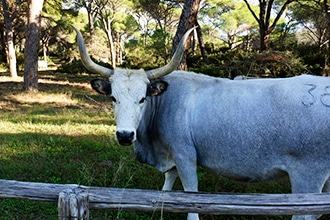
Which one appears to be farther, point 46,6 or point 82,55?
point 46,6

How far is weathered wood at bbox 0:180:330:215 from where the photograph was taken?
267 cm

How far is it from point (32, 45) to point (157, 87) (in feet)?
38.1

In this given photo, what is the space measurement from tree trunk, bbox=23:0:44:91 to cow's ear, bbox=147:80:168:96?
1154cm

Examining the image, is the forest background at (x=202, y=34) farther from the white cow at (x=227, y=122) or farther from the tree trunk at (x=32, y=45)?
the white cow at (x=227, y=122)

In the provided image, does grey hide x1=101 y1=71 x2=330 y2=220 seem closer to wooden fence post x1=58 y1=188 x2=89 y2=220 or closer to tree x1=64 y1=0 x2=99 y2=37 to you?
wooden fence post x1=58 y1=188 x2=89 y2=220

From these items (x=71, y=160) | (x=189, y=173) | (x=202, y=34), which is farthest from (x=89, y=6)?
(x=189, y=173)

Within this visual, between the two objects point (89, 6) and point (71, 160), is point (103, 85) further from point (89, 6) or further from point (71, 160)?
point (89, 6)

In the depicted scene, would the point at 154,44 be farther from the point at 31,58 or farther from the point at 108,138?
the point at 108,138

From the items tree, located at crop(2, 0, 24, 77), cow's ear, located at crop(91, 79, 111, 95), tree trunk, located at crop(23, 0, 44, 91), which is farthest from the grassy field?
tree, located at crop(2, 0, 24, 77)

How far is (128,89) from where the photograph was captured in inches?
146

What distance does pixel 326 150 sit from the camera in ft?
11.0

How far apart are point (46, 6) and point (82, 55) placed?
24153mm

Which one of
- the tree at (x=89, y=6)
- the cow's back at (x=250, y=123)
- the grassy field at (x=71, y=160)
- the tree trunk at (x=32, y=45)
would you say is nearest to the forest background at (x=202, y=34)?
the tree at (x=89, y=6)

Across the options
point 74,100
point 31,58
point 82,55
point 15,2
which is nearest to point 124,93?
point 82,55
